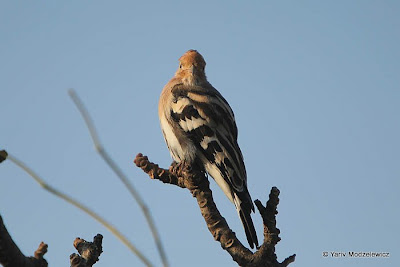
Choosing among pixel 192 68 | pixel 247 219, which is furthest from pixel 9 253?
pixel 192 68

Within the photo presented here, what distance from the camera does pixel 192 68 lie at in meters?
4.94

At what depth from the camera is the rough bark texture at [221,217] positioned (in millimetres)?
2639

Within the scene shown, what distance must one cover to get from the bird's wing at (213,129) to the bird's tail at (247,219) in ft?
0.42

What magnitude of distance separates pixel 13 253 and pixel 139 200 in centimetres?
70

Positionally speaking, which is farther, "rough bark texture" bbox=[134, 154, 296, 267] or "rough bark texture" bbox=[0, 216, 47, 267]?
"rough bark texture" bbox=[134, 154, 296, 267]

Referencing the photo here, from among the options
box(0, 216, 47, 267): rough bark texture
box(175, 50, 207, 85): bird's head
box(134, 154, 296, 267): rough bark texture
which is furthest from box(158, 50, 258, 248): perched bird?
box(0, 216, 47, 267): rough bark texture

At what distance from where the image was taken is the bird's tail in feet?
11.6

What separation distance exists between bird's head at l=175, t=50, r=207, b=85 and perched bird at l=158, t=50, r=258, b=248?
0.72 feet

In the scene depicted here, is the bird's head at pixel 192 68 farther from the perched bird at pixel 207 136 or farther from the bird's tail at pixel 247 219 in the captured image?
the bird's tail at pixel 247 219

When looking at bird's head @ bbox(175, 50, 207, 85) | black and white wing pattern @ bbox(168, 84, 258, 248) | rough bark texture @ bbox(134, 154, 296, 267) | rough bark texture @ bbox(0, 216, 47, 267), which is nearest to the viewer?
rough bark texture @ bbox(0, 216, 47, 267)

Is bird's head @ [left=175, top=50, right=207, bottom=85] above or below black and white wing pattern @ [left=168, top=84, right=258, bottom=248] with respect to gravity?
above

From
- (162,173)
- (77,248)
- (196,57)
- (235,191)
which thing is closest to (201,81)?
(196,57)

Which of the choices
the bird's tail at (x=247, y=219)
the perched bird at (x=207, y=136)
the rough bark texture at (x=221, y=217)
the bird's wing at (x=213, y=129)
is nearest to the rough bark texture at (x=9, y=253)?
the rough bark texture at (x=221, y=217)

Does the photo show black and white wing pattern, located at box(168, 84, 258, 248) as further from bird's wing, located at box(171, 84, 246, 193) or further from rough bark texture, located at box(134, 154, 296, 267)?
rough bark texture, located at box(134, 154, 296, 267)
